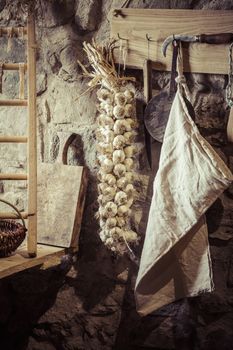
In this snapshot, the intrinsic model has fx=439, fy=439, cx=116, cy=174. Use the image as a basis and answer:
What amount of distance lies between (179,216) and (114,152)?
0.37 meters

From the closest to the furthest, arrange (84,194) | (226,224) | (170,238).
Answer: (170,238), (226,224), (84,194)

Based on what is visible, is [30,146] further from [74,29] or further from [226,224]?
[226,224]

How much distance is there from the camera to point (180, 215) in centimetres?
170

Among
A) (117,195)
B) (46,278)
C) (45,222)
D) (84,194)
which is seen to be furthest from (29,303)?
(117,195)

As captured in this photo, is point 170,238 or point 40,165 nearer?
point 170,238

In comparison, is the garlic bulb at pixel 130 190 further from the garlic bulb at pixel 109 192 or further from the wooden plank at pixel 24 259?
the wooden plank at pixel 24 259

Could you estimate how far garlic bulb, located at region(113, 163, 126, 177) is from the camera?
1784 mm

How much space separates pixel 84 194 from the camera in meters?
1.99

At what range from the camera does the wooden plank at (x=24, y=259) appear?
159 centimetres

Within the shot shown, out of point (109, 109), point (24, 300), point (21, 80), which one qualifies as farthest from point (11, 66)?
point (24, 300)

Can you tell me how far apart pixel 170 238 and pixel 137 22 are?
929 mm

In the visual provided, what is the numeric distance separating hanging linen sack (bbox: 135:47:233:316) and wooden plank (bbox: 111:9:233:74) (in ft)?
0.29

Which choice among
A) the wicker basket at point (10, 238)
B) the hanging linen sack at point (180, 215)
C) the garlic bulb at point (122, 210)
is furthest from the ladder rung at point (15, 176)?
the hanging linen sack at point (180, 215)

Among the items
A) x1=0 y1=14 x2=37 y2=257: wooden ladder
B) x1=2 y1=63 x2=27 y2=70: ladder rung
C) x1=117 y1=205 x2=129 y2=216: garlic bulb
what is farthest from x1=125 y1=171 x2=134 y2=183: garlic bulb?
x1=2 y1=63 x2=27 y2=70: ladder rung
